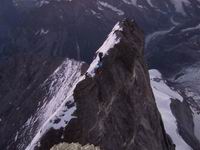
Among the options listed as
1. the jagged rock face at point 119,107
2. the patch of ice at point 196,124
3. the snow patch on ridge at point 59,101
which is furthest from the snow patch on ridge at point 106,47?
the patch of ice at point 196,124

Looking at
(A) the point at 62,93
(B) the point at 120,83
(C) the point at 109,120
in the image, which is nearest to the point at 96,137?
(C) the point at 109,120

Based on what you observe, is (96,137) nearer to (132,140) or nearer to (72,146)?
(132,140)

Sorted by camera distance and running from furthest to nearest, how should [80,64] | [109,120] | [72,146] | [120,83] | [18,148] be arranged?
1. [80,64]
2. [18,148]
3. [120,83]
4. [109,120]
5. [72,146]

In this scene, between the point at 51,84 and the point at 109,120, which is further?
A: the point at 51,84

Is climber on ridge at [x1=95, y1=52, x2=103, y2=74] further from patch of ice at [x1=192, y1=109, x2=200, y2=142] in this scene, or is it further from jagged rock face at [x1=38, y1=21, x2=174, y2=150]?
patch of ice at [x1=192, y1=109, x2=200, y2=142]

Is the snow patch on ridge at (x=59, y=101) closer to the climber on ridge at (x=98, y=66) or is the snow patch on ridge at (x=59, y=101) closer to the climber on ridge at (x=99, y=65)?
the climber on ridge at (x=98, y=66)

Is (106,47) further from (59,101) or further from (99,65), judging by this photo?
(59,101)

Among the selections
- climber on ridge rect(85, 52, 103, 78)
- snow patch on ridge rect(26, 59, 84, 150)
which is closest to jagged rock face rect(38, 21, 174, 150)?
climber on ridge rect(85, 52, 103, 78)

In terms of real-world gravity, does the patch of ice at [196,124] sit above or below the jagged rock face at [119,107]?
below
